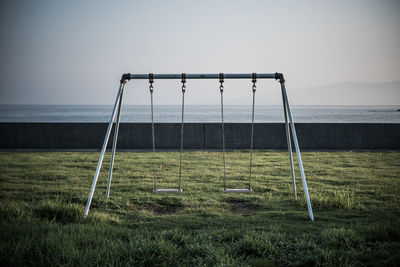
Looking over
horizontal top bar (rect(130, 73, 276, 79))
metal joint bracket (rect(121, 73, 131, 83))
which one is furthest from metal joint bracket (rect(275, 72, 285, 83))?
metal joint bracket (rect(121, 73, 131, 83))

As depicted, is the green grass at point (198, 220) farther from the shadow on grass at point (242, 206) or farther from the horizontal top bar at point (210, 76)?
the horizontal top bar at point (210, 76)

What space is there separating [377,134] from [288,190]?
313 inches

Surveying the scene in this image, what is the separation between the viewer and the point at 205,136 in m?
10.8

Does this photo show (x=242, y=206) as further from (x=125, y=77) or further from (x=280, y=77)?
(x=125, y=77)

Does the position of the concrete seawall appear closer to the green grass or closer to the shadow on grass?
the green grass

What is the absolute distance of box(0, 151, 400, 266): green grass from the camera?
2463 mm

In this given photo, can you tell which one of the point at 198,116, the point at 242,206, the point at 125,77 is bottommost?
the point at 242,206

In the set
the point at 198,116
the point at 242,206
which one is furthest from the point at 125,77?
the point at 198,116

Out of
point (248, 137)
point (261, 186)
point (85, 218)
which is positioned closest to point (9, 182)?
point (85, 218)

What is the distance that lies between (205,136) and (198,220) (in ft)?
24.4

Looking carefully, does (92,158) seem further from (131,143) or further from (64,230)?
(64,230)

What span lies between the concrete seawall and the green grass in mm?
4129

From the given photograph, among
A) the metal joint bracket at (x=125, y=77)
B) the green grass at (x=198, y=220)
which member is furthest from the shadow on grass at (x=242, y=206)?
the metal joint bracket at (x=125, y=77)

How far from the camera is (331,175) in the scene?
6293 millimetres
